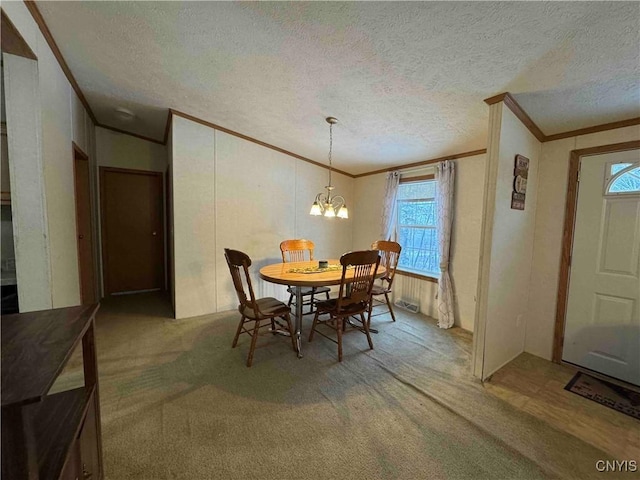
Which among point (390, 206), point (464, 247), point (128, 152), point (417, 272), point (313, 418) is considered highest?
point (128, 152)

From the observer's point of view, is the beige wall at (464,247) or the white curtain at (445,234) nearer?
the beige wall at (464,247)

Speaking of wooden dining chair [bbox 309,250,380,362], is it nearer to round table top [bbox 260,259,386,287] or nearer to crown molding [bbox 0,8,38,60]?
round table top [bbox 260,259,386,287]

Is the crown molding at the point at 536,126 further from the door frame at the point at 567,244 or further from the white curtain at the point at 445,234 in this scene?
the white curtain at the point at 445,234

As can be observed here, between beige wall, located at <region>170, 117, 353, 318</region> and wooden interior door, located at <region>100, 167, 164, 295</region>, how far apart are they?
5.29 ft

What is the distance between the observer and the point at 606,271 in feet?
7.43

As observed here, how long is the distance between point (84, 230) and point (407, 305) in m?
4.41

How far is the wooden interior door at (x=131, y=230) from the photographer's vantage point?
167 inches

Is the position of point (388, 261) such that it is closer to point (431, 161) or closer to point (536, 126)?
point (431, 161)

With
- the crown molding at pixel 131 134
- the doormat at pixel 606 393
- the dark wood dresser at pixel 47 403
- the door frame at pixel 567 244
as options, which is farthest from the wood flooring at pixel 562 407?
the crown molding at pixel 131 134

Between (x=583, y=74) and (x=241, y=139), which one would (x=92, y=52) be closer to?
(x=241, y=139)

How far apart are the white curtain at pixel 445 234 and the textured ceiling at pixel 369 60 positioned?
0.41m

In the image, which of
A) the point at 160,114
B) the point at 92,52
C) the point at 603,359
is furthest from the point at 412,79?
the point at 160,114

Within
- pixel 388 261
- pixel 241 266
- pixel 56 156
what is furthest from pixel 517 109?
pixel 56 156

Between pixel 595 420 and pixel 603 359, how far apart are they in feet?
2.59
